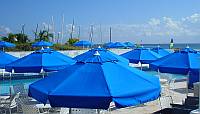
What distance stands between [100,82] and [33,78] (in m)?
15.4

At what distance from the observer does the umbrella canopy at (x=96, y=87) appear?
486cm

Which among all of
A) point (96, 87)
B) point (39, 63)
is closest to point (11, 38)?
point (39, 63)

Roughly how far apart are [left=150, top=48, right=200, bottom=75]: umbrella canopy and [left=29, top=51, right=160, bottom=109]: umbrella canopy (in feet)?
11.1

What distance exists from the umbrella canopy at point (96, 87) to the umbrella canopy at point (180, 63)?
3.38 meters

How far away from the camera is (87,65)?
5.65 m

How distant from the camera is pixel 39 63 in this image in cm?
1020

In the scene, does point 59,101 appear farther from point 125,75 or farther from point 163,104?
point 163,104

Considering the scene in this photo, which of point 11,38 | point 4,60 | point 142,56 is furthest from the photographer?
point 11,38

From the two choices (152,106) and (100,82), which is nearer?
(100,82)

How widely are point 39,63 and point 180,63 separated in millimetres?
4000

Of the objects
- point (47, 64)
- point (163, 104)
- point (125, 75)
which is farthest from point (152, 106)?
point (125, 75)

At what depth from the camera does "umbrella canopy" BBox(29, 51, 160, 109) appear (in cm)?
486

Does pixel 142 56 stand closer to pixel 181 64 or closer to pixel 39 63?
pixel 181 64

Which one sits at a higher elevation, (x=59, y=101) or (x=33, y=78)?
(x=59, y=101)
